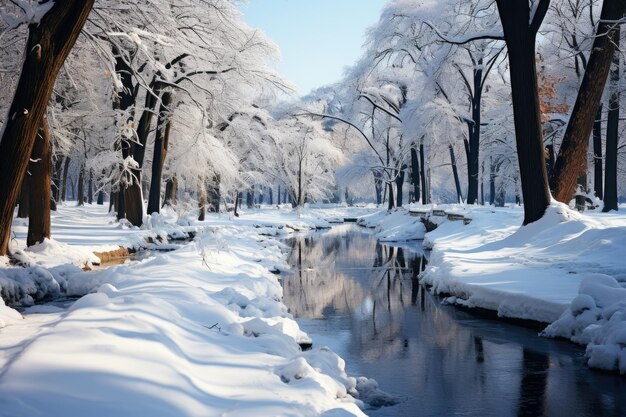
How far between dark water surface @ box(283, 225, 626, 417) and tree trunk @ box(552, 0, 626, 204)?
5103 mm

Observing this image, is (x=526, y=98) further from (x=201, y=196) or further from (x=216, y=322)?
(x=201, y=196)

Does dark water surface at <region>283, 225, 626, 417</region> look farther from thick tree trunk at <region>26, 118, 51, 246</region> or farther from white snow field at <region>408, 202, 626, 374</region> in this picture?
thick tree trunk at <region>26, 118, 51, 246</region>

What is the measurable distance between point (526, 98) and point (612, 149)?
34.3 feet

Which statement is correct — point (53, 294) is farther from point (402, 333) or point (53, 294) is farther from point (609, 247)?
point (609, 247)

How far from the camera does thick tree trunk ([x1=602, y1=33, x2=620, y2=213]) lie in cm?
2140

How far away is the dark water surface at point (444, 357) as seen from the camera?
5.77 m

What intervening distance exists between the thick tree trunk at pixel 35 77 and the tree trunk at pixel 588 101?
11729 millimetres

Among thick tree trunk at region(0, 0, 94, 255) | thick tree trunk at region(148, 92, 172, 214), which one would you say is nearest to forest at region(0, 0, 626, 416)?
thick tree trunk at region(0, 0, 94, 255)

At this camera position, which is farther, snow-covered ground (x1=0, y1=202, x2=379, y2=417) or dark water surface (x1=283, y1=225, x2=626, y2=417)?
dark water surface (x1=283, y1=225, x2=626, y2=417)

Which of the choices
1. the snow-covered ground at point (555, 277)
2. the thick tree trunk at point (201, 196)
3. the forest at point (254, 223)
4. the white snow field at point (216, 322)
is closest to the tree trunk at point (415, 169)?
the forest at point (254, 223)

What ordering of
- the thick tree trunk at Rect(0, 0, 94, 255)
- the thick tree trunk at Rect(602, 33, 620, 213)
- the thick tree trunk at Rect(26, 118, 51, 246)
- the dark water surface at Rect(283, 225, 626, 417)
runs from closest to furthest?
the dark water surface at Rect(283, 225, 626, 417) → the thick tree trunk at Rect(0, 0, 94, 255) → the thick tree trunk at Rect(26, 118, 51, 246) → the thick tree trunk at Rect(602, 33, 620, 213)

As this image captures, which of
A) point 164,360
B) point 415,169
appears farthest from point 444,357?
point 415,169

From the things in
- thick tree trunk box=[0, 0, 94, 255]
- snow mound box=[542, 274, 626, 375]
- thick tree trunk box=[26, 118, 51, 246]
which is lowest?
snow mound box=[542, 274, 626, 375]

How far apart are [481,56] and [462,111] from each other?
3.13 meters
